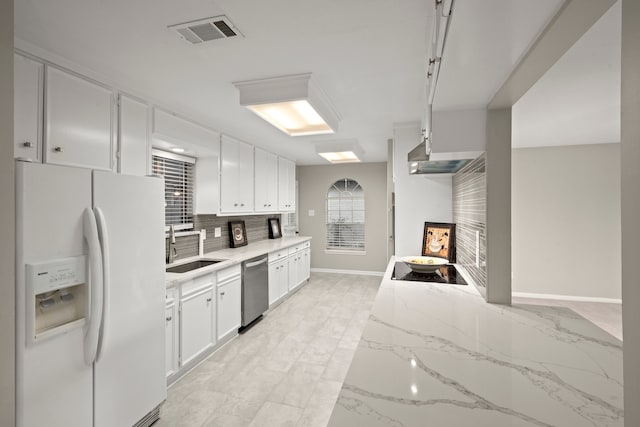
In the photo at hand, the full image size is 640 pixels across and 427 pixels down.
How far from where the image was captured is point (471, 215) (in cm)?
215

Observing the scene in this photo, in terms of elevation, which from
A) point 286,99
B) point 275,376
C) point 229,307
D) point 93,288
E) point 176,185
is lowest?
point 275,376

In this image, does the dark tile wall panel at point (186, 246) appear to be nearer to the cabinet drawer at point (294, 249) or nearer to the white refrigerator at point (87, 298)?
the white refrigerator at point (87, 298)

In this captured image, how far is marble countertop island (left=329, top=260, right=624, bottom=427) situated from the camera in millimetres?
715

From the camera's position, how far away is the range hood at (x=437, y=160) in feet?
6.01

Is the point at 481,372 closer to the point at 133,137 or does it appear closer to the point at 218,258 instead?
the point at 133,137

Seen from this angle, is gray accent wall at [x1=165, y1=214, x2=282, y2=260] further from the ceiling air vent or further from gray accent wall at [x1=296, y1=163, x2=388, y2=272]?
the ceiling air vent

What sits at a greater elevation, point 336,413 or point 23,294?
point 23,294

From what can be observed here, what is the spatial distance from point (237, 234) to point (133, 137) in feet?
7.10

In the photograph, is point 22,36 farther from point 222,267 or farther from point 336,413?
point 336,413

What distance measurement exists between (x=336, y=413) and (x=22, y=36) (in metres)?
2.37

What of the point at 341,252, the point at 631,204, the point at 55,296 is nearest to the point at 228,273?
the point at 55,296

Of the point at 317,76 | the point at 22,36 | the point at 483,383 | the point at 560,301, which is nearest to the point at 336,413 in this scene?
the point at 483,383

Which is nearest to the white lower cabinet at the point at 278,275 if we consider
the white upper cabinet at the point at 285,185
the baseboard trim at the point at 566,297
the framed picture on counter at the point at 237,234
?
the framed picture on counter at the point at 237,234

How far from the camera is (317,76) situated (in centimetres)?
213
